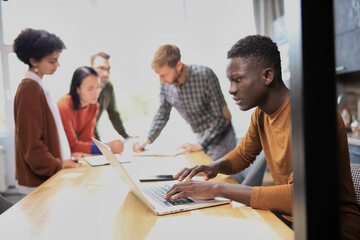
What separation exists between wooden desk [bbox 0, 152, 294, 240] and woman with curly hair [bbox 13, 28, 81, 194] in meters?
0.58

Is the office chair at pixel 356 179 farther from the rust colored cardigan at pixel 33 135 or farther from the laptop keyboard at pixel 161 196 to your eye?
the rust colored cardigan at pixel 33 135

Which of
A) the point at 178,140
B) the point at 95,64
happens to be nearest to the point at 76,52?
the point at 95,64

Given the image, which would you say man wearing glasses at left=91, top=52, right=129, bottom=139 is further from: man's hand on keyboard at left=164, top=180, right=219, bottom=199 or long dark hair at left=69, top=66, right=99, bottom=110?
man's hand on keyboard at left=164, top=180, right=219, bottom=199

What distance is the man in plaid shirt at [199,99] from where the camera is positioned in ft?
7.97

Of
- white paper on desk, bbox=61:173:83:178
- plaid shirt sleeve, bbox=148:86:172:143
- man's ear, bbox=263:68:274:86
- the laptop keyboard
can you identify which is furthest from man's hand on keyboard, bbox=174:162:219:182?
plaid shirt sleeve, bbox=148:86:172:143

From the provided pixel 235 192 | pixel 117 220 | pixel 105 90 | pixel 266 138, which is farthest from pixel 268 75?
pixel 105 90

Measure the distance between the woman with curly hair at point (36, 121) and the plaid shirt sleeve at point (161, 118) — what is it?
826mm

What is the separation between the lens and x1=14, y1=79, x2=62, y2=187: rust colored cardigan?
69.9 inches

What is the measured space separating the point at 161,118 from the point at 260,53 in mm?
1643

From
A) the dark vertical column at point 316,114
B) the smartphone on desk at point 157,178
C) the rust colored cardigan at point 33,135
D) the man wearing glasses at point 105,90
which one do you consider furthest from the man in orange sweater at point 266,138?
the man wearing glasses at point 105,90

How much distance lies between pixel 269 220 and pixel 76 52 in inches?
139

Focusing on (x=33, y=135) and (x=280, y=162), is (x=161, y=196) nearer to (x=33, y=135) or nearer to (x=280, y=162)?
(x=280, y=162)

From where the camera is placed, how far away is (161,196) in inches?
43.2

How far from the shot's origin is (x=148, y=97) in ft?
13.6
